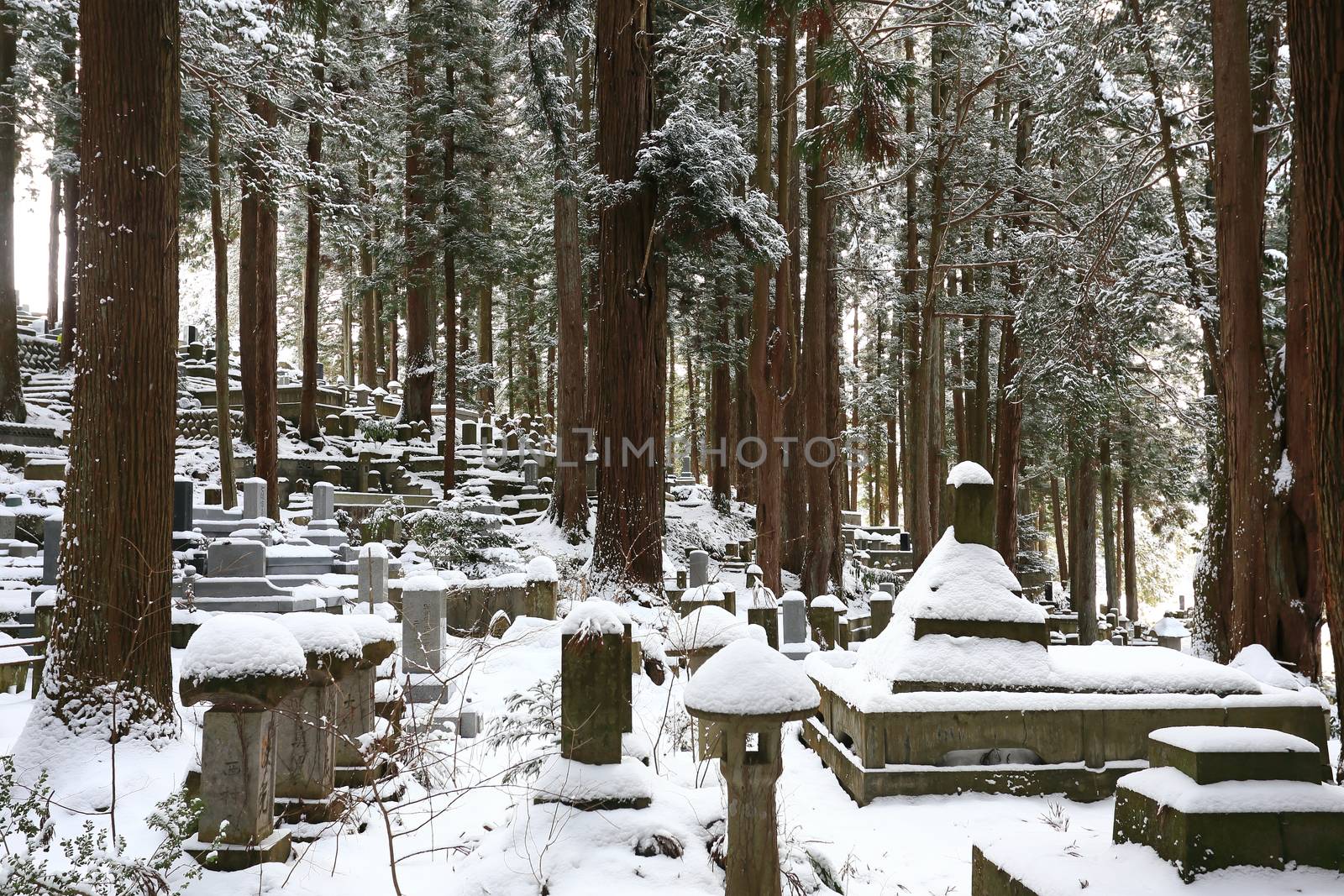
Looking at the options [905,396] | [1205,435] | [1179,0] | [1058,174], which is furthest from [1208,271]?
[905,396]

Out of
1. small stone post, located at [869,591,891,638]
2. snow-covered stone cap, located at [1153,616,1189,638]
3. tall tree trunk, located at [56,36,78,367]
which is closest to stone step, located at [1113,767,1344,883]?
small stone post, located at [869,591,891,638]

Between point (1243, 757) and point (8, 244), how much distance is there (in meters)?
26.1

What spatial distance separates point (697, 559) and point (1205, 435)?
865 cm

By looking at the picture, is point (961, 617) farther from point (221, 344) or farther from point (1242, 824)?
point (221, 344)

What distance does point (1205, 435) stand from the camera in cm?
1336

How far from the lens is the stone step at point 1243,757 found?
10.9 ft

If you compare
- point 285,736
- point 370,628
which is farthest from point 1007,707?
point 285,736

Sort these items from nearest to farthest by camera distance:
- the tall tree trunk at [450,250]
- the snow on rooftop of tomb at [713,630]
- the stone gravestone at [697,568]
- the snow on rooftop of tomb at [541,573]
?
the snow on rooftop of tomb at [713,630]
the snow on rooftop of tomb at [541,573]
the stone gravestone at [697,568]
the tall tree trunk at [450,250]

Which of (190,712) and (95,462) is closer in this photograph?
(95,462)

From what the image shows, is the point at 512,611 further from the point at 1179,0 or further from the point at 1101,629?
the point at 1101,629

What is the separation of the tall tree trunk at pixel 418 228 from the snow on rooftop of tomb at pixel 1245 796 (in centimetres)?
2136

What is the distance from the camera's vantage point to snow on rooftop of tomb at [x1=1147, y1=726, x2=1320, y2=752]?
3.34m

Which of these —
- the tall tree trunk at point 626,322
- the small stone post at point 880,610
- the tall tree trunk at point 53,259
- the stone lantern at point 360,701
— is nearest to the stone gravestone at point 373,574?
the tall tree trunk at point 626,322

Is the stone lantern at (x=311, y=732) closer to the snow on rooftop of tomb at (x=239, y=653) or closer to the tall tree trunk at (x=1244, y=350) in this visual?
the snow on rooftop of tomb at (x=239, y=653)
